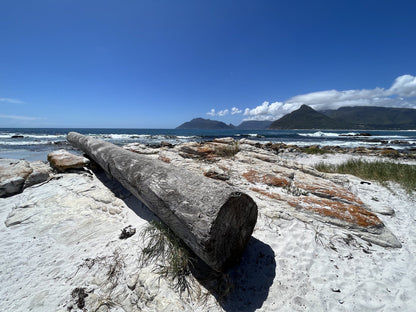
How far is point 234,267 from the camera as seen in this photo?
2223mm

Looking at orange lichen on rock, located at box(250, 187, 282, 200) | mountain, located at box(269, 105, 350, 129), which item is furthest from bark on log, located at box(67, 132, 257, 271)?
mountain, located at box(269, 105, 350, 129)

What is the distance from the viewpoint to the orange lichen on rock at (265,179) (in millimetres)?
3988

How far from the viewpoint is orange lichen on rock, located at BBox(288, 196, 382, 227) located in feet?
9.33

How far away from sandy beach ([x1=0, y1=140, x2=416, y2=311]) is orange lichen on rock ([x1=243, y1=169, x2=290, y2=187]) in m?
0.24

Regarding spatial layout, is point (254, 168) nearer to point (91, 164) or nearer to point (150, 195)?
point (150, 195)

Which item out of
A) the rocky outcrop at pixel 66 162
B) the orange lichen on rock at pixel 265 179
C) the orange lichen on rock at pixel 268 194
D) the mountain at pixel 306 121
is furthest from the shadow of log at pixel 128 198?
the mountain at pixel 306 121

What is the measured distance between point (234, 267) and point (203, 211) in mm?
921

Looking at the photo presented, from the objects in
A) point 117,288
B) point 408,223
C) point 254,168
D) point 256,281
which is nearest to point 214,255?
point 256,281

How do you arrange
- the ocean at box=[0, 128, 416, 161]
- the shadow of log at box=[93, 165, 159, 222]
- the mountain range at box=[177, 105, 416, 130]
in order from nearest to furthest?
the shadow of log at box=[93, 165, 159, 222] < the ocean at box=[0, 128, 416, 161] < the mountain range at box=[177, 105, 416, 130]

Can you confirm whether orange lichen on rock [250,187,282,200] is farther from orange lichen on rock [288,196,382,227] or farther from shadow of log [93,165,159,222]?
shadow of log [93,165,159,222]

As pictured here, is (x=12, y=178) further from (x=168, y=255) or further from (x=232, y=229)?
(x=232, y=229)

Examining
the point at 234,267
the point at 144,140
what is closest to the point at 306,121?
the point at 144,140

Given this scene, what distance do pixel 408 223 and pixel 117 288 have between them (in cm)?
470

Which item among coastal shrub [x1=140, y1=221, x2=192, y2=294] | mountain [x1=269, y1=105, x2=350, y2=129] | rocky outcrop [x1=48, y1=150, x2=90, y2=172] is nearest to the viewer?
coastal shrub [x1=140, y1=221, x2=192, y2=294]
